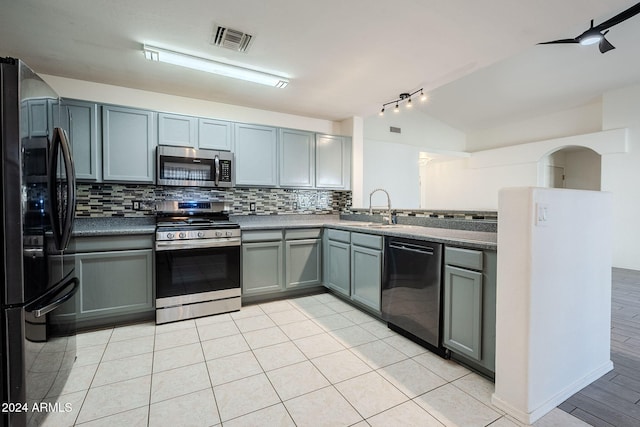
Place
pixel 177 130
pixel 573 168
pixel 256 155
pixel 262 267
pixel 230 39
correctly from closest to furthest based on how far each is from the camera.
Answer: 1. pixel 230 39
2. pixel 177 130
3. pixel 262 267
4. pixel 256 155
5. pixel 573 168

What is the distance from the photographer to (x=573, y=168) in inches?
283

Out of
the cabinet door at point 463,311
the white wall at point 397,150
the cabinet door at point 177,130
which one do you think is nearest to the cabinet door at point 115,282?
the cabinet door at point 177,130

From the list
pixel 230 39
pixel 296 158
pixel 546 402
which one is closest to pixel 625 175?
pixel 546 402

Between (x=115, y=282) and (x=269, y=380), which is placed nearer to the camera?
(x=269, y=380)

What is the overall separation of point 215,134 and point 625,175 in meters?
6.82

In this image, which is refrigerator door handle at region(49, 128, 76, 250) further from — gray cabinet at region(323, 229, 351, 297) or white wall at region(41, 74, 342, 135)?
gray cabinet at region(323, 229, 351, 297)

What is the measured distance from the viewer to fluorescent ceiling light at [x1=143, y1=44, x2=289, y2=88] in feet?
8.43

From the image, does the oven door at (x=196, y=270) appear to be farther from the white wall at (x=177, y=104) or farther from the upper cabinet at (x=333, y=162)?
the white wall at (x=177, y=104)

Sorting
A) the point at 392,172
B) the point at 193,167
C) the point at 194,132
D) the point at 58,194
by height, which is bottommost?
the point at 58,194

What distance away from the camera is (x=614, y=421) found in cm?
159

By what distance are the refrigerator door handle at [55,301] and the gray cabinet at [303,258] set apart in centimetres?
204

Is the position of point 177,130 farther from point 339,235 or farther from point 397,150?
point 397,150

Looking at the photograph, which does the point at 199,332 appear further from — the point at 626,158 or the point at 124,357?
the point at 626,158

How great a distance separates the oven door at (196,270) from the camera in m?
2.89
